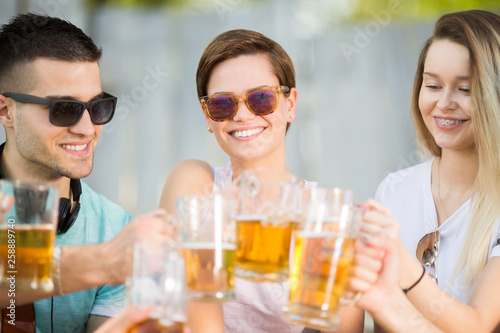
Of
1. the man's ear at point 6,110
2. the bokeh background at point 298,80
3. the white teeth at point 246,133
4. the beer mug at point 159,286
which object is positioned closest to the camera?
the beer mug at point 159,286

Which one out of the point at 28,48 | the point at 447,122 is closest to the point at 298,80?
the point at 447,122

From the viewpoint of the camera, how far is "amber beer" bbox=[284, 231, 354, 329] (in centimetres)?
127

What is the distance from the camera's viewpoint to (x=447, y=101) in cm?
249

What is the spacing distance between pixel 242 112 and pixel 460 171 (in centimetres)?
103

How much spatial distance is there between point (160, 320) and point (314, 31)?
5404mm

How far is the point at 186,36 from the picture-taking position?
612cm

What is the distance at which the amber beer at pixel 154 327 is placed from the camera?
1.08m

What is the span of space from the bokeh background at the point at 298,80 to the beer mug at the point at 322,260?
4.51m

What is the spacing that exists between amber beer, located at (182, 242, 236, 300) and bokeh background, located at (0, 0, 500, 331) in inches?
181

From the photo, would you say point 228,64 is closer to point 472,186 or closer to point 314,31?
point 472,186

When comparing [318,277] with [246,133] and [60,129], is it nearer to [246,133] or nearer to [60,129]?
[246,133]

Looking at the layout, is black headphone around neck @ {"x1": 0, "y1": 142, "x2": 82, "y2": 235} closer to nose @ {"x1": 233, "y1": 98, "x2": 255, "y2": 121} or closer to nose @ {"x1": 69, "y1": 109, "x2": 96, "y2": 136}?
nose @ {"x1": 69, "y1": 109, "x2": 96, "y2": 136}

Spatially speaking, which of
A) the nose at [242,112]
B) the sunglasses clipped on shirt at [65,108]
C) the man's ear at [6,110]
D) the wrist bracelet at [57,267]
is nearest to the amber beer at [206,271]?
the wrist bracelet at [57,267]

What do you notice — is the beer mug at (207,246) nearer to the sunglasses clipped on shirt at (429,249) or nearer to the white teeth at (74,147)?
the white teeth at (74,147)
